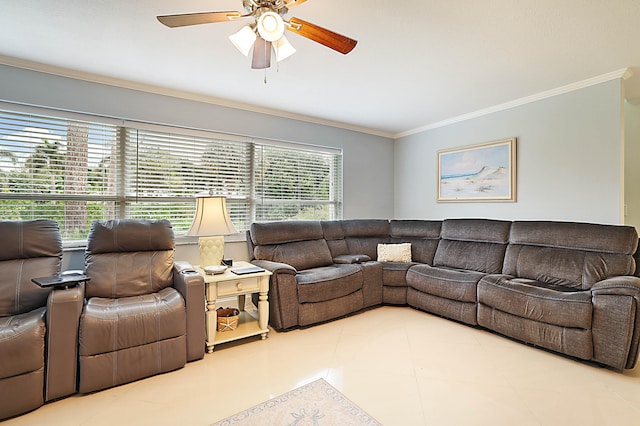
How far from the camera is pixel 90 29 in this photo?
7.04ft

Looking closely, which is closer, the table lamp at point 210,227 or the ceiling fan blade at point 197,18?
the ceiling fan blade at point 197,18

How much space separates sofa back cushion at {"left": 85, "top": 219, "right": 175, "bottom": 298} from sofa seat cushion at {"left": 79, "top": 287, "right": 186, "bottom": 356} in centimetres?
15

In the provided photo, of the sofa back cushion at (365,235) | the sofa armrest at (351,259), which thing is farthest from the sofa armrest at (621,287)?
the sofa back cushion at (365,235)

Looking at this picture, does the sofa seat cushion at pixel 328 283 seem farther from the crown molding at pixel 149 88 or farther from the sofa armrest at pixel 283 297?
the crown molding at pixel 149 88

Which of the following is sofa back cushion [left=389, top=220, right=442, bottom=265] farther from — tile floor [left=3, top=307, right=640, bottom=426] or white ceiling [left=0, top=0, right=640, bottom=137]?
white ceiling [left=0, top=0, right=640, bottom=137]

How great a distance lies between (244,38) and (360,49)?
107cm

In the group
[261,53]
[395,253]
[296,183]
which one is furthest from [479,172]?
[261,53]

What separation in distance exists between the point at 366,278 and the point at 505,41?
2538 millimetres

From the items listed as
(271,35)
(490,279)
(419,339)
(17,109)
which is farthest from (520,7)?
(17,109)

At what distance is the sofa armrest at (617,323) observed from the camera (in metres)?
2.17

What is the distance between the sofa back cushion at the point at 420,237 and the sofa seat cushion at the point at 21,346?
3765 millimetres

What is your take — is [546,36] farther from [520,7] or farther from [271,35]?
[271,35]

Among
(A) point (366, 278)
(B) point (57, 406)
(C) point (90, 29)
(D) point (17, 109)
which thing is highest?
(C) point (90, 29)

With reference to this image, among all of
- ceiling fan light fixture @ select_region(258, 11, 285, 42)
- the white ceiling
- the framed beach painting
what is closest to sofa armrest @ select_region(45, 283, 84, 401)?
the white ceiling
